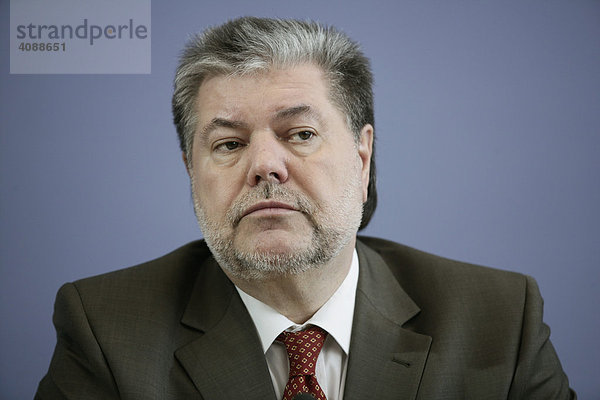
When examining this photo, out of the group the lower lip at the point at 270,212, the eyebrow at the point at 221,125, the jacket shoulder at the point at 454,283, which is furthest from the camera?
the jacket shoulder at the point at 454,283

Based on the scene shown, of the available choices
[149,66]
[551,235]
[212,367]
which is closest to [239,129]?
[212,367]

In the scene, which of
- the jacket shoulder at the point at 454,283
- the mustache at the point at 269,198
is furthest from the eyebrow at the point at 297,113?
the jacket shoulder at the point at 454,283

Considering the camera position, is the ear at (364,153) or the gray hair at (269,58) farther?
the ear at (364,153)

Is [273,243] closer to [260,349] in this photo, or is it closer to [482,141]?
[260,349]

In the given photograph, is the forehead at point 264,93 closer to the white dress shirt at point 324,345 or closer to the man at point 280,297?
the man at point 280,297

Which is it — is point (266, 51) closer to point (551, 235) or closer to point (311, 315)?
point (311, 315)

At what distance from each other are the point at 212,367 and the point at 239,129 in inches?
28.3

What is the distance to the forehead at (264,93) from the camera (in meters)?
1.89

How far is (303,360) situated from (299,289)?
221 millimetres

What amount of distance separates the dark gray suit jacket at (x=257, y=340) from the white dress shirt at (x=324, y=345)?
42 millimetres

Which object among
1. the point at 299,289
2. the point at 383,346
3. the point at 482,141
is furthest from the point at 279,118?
the point at 482,141

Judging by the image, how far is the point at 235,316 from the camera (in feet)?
6.50

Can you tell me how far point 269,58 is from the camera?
1.96m

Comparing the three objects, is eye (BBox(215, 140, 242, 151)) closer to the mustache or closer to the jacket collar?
the mustache
